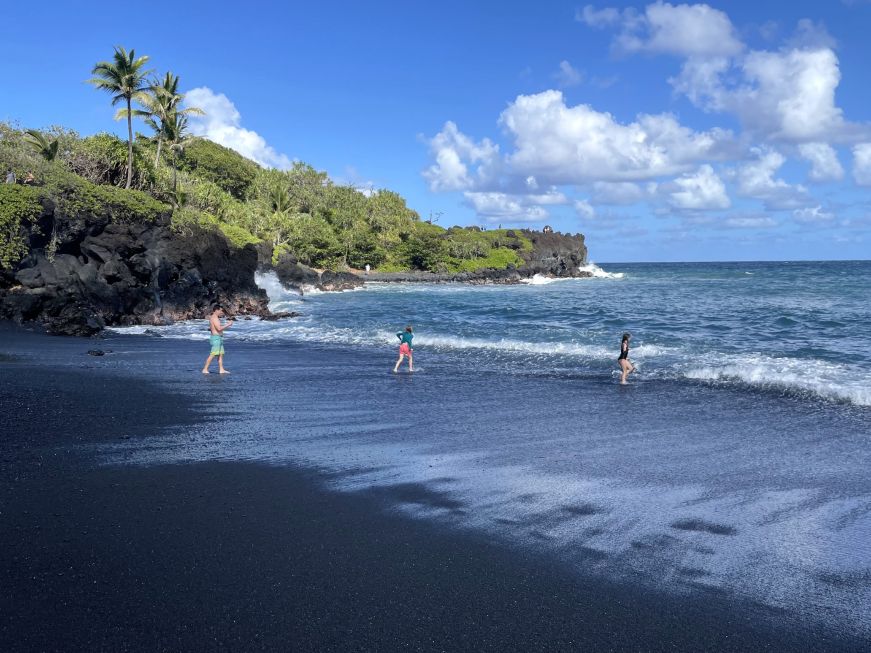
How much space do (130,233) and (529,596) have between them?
33.1 meters

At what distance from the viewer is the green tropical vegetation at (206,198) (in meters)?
30.2

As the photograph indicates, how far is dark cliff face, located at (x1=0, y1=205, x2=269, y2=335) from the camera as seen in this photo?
86.4 feet

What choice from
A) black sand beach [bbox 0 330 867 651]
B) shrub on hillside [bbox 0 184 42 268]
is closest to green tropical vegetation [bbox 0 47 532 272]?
shrub on hillside [bbox 0 184 42 268]

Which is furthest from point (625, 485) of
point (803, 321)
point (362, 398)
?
point (803, 321)

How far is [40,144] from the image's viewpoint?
3531 cm

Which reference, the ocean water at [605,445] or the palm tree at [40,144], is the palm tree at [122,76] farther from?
the ocean water at [605,445]

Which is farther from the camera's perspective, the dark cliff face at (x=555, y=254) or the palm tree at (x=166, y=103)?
the dark cliff face at (x=555, y=254)

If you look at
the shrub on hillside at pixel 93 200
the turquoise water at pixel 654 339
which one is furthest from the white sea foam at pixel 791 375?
the shrub on hillside at pixel 93 200

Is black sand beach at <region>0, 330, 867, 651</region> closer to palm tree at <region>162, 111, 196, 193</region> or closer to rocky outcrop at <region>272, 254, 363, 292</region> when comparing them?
palm tree at <region>162, 111, 196, 193</region>

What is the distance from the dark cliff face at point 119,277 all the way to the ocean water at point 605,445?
20.8ft

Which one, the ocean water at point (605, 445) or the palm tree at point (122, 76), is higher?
the palm tree at point (122, 76)

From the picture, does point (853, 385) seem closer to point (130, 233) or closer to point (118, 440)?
point (118, 440)

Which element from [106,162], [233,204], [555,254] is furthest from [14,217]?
[555,254]

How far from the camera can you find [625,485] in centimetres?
837
